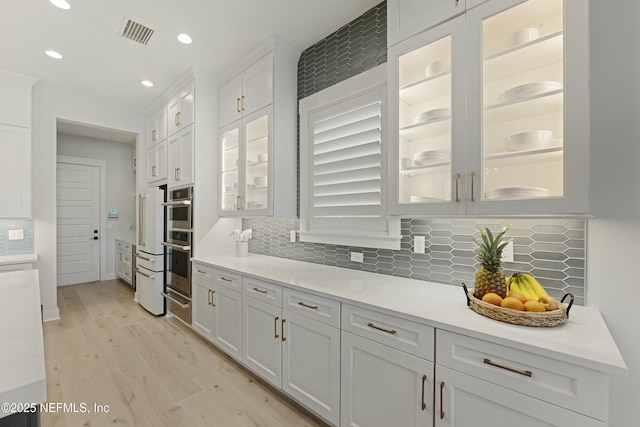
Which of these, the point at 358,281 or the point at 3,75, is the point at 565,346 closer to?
the point at 358,281

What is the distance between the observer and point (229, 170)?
329 centimetres

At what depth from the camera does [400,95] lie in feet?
5.77

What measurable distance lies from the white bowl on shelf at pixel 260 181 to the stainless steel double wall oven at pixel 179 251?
908 millimetres

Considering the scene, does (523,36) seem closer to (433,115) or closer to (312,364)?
(433,115)

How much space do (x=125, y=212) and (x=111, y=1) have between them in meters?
4.91

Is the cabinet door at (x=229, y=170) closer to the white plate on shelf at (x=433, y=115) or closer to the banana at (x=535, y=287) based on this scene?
the white plate on shelf at (x=433, y=115)

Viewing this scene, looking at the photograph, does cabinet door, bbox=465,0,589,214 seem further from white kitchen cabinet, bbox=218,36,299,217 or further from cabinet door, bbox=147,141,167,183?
cabinet door, bbox=147,141,167,183

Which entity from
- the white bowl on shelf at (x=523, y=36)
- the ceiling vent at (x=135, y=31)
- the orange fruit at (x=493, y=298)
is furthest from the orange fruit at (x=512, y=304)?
the ceiling vent at (x=135, y=31)

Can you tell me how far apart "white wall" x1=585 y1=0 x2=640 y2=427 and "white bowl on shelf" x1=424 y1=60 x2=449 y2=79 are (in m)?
0.61

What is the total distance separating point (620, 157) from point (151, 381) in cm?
330

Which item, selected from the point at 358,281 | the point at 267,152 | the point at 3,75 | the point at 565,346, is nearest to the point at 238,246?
the point at 267,152

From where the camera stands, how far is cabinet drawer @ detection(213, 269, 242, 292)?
2442 mm

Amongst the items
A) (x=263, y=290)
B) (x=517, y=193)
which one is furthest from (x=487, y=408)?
(x=263, y=290)

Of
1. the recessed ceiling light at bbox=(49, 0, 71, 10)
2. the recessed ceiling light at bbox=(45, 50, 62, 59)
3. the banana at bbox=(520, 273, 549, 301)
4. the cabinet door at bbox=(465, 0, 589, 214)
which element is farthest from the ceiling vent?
the banana at bbox=(520, 273, 549, 301)
